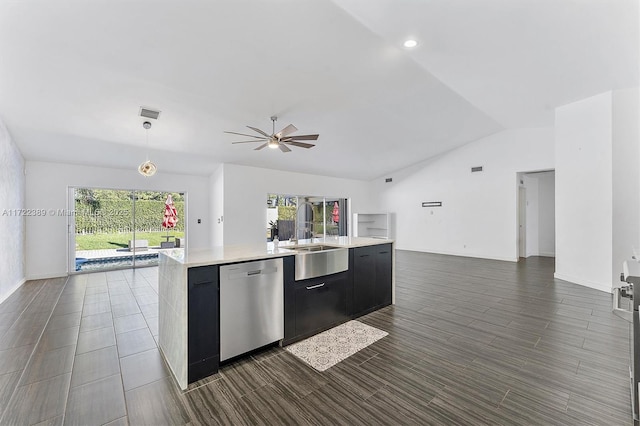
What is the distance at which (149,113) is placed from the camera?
13.5 ft

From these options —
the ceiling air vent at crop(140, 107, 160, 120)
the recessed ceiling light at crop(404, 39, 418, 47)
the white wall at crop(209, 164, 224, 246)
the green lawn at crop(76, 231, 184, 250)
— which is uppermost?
the recessed ceiling light at crop(404, 39, 418, 47)

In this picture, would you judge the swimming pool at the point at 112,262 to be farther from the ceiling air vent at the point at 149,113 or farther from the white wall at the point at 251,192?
the ceiling air vent at the point at 149,113

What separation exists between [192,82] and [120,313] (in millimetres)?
3101

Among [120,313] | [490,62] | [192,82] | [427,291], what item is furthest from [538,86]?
[120,313]

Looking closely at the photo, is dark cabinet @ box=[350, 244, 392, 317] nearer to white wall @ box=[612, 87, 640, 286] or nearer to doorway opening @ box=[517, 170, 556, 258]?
white wall @ box=[612, 87, 640, 286]

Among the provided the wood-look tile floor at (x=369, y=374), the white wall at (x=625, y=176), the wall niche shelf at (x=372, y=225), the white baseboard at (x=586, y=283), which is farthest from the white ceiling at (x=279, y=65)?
the wall niche shelf at (x=372, y=225)

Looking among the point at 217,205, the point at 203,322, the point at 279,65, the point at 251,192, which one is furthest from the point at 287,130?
the point at 217,205

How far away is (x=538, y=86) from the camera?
4.36 m

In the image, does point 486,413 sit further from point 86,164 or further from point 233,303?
point 86,164

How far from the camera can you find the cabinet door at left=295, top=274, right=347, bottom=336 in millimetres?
2705

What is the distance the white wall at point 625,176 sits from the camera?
4.18 m

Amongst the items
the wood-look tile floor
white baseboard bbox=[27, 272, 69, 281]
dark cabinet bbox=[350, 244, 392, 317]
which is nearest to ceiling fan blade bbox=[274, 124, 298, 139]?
dark cabinet bbox=[350, 244, 392, 317]

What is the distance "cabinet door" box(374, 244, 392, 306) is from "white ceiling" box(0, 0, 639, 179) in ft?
8.10

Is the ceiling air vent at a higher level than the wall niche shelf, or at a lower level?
higher
